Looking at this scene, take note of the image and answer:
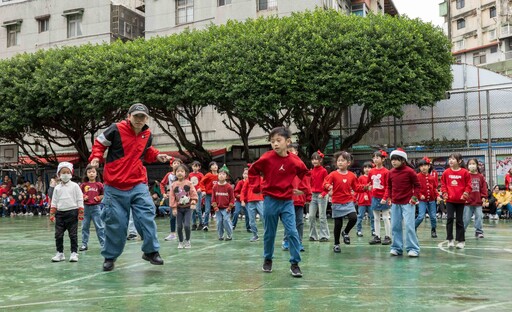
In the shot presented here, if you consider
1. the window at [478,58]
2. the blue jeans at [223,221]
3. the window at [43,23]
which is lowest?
the blue jeans at [223,221]

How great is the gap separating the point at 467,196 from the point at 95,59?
705 inches

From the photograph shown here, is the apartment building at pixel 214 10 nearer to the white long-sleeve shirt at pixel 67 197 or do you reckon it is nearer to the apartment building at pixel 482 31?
the white long-sleeve shirt at pixel 67 197

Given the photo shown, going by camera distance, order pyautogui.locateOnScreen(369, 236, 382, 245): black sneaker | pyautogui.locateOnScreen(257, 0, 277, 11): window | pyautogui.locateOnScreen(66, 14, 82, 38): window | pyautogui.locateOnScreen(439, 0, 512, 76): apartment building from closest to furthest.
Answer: pyautogui.locateOnScreen(369, 236, 382, 245): black sneaker → pyautogui.locateOnScreen(257, 0, 277, 11): window → pyautogui.locateOnScreen(66, 14, 82, 38): window → pyautogui.locateOnScreen(439, 0, 512, 76): apartment building

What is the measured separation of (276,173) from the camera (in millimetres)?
7164

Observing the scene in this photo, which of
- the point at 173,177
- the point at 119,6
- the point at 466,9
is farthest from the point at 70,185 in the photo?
the point at 466,9

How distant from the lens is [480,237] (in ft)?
40.7

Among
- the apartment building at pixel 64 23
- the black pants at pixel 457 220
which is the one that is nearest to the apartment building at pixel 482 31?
the apartment building at pixel 64 23

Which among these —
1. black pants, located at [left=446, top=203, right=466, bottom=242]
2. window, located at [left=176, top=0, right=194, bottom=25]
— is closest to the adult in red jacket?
black pants, located at [left=446, top=203, right=466, bottom=242]

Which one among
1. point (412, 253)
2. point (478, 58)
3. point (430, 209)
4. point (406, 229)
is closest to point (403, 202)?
point (406, 229)

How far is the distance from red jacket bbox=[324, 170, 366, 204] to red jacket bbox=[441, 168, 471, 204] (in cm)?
166

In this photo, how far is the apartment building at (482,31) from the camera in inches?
2031

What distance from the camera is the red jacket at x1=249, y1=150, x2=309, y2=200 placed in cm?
713

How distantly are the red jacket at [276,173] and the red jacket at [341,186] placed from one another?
9.93 ft

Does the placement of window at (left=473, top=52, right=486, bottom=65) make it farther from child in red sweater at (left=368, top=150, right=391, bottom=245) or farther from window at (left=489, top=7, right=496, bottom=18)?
child in red sweater at (left=368, top=150, right=391, bottom=245)
